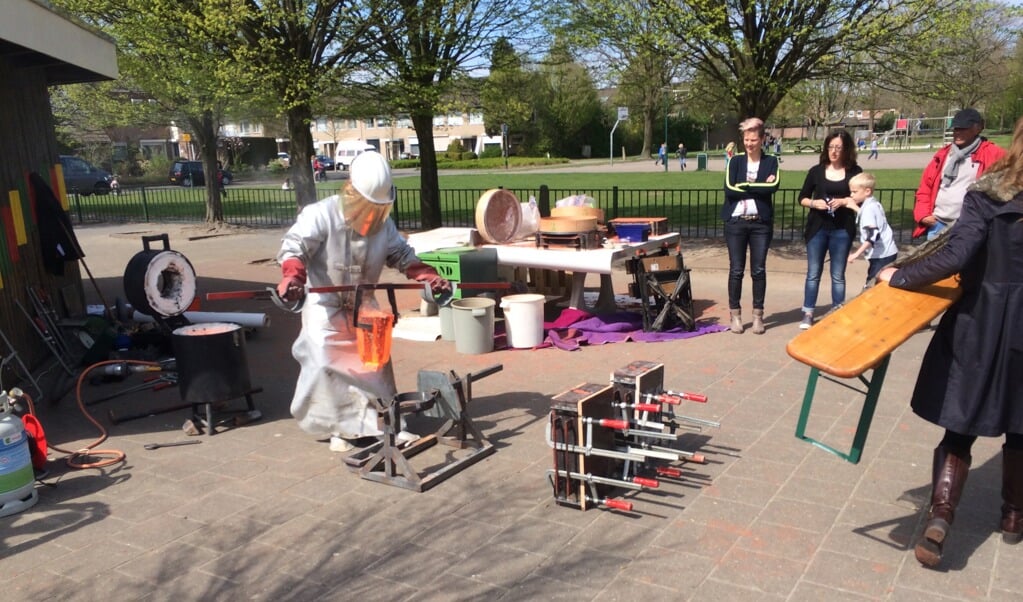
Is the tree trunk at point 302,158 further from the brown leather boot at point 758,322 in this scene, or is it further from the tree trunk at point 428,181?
the brown leather boot at point 758,322

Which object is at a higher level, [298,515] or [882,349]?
[882,349]

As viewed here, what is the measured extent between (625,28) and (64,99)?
68.4ft

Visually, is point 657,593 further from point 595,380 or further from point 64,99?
point 64,99

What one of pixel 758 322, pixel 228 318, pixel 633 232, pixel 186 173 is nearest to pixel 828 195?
pixel 758 322

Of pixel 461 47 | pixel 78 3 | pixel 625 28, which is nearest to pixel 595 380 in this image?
pixel 625 28

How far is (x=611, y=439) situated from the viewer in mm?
4344

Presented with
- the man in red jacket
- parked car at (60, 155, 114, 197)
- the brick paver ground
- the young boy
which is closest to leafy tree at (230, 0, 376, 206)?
the brick paver ground

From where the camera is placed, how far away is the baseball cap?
20.3 feet

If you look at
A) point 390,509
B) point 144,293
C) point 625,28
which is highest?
point 625,28

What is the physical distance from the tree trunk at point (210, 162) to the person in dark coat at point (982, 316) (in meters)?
18.3

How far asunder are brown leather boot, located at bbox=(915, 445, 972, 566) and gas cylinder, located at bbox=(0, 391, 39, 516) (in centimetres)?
455

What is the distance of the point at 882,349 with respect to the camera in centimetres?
314

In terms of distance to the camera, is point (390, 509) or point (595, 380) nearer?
point (390, 509)

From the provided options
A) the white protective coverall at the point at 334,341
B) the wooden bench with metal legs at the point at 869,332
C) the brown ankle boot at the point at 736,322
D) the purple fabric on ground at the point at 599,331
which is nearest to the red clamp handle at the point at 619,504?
the wooden bench with metal legs at the point at 869,332
